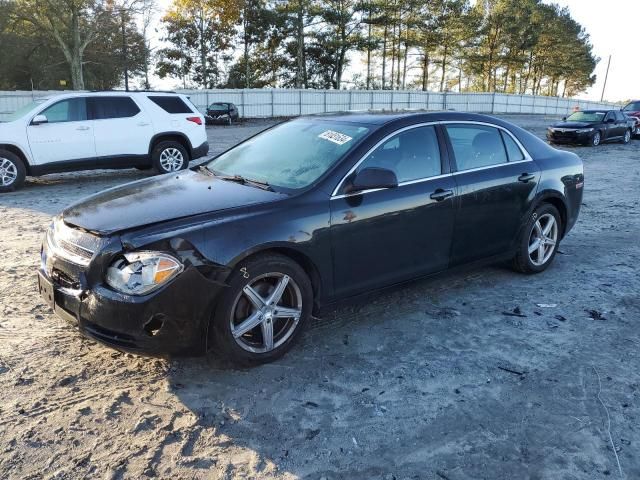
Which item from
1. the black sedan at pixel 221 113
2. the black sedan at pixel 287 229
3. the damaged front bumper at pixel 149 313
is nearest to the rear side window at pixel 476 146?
the black sedan at pixel 287 229

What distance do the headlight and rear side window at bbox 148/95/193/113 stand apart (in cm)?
889

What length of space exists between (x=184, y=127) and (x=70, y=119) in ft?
7.32

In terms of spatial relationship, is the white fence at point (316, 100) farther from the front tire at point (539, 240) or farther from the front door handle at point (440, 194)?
the front door handle at point (440, 194)

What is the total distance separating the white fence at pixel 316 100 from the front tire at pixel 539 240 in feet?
73.1

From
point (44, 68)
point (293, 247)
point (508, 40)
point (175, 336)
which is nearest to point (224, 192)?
point (293, 247)

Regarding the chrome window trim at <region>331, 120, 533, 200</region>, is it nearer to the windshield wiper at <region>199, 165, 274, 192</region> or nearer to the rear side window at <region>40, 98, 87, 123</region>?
the windshield wiper at <region>199, 165, 274, 192</region>

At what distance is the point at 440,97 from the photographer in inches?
1777

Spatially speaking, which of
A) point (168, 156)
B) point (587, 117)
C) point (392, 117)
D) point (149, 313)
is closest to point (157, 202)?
point (149, 313)

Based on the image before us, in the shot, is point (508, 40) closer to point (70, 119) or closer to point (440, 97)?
point (440, 97)

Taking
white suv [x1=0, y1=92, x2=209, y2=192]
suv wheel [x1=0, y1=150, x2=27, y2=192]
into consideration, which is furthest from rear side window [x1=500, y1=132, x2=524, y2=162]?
suv wheel [x1=0, y1=150, x2=27, y2=192]

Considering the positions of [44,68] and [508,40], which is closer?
[44,68]

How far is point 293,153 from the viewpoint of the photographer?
430 centimetres

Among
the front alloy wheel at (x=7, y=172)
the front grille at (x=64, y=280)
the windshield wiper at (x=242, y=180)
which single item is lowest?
the front alloy wheel at (x=7, y=172)

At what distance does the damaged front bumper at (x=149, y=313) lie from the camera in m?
3.10
